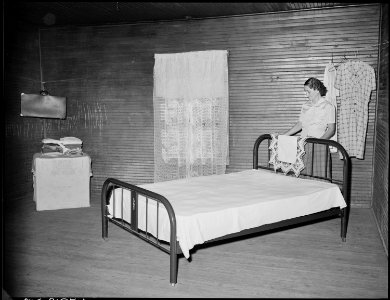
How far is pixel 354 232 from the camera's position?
5.45 meters

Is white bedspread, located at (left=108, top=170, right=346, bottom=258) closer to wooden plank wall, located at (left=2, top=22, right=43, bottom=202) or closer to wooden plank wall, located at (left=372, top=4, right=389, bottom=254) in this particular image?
wooden plank wall, located at (left=372, top=4, right=389, bottom=254)

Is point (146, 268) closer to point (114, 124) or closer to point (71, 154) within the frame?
point (71, 154)

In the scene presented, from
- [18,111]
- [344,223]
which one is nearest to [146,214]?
[344,223]

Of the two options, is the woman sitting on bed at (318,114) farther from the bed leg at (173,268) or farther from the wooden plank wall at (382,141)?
the bed leg at (173,268)

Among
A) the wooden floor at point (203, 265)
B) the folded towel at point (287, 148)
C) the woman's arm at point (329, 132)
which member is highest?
the woman's arm at point (329, 132)

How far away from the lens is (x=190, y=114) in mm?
7281

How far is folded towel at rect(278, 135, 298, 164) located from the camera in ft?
17.8

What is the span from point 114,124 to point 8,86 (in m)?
1.95

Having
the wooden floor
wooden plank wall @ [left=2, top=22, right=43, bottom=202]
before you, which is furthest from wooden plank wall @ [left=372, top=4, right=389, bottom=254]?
wooden plank wall @ [left=2, top=22, right=43, bottom=202]

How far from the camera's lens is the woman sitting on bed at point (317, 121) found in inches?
220

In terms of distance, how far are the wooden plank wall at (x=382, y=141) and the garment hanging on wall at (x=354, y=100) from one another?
0.21m

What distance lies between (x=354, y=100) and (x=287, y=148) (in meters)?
1.69

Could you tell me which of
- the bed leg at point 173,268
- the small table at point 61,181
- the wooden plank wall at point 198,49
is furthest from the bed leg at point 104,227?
the wooden plank wall at point 198,49

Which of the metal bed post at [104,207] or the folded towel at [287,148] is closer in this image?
the metal bed post at [104,207]
